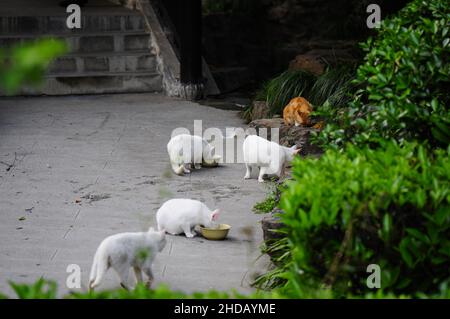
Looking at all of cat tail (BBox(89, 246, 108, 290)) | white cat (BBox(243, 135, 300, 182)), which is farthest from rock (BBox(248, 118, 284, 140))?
cat tail (BBox(89, 246, 108, 290))

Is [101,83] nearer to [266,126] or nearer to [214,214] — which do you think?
[266,126]

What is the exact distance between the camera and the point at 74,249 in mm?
6711

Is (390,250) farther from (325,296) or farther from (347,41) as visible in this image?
(347,41)

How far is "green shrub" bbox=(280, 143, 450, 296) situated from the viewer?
4098 mm

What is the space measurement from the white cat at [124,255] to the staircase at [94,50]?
754 cm

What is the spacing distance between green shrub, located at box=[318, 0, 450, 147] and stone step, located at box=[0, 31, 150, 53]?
25.7 feet

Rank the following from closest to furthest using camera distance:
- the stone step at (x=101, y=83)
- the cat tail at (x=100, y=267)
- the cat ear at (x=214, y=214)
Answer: the cat tail at (x=100, y=267) → the cat ear at (x=214, y=214) → the stone step at (x=101, y=83)

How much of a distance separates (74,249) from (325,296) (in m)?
3.46

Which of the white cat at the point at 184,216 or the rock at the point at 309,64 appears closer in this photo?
the white cat at the point at 184,216

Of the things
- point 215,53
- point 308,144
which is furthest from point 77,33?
point 308,144

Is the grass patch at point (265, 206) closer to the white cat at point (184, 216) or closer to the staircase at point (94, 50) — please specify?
the white cat at point (184, 216)

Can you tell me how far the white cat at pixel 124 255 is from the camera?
18.0 ft

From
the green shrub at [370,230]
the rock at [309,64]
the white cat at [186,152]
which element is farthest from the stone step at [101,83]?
the green shrub at [370,230]
